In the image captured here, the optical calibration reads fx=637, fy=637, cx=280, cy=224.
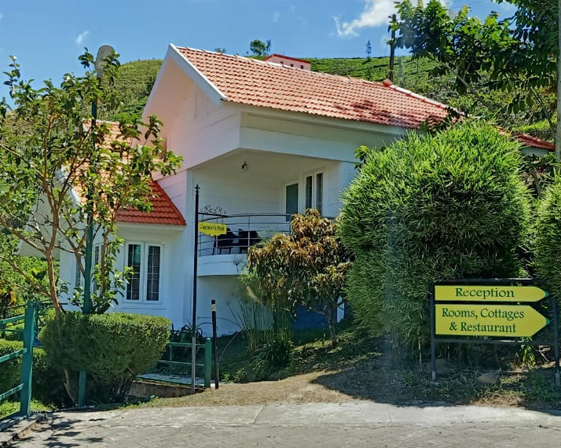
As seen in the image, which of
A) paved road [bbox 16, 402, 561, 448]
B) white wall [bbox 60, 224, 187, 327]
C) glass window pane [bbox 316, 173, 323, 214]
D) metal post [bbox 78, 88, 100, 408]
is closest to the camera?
paved road [bbox 16, 402, 561, 448]

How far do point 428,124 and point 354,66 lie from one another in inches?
3447

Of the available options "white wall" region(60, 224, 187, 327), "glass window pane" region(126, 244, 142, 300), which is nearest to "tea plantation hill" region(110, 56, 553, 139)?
"white wall" region(60, 224, 187, 327)

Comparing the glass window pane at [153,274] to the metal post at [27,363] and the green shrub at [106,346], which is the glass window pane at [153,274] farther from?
the metal post at [27,363]

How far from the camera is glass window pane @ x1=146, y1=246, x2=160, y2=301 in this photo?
17.3m

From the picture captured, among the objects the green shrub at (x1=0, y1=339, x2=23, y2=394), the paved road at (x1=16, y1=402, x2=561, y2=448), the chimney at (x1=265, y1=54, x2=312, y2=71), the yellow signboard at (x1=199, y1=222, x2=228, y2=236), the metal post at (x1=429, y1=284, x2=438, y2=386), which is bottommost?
the paved road at (x1=16, y1=402, x2=561, y2=448)

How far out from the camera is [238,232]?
55.9ft

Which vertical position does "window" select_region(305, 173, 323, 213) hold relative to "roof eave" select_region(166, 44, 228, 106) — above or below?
below

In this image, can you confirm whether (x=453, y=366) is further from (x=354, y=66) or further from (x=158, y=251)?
(x=354, y=66)

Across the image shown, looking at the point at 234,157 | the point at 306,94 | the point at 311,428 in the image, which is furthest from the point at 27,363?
the point at 306,94

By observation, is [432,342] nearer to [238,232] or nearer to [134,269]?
[238,232]

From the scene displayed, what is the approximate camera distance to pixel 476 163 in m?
8.84

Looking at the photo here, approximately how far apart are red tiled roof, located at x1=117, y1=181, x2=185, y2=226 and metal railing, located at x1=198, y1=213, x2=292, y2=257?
72 centimetres

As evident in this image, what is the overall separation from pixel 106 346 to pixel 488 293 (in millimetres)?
5268

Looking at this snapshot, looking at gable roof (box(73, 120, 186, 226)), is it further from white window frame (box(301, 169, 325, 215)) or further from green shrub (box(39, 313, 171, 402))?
green shrub (box(39, 313, 171, 402))
